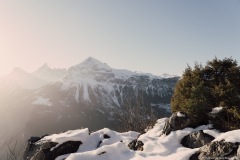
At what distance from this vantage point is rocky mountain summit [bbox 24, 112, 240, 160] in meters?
12.8

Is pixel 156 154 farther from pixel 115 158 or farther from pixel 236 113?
pixel 236 113

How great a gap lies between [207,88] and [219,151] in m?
11.8

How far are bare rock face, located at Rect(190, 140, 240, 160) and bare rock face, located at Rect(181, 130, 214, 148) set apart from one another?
10.2 ft

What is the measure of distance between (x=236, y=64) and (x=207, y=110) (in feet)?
20.1

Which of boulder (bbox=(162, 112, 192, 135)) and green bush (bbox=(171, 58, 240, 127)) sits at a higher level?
green bush (bbox=(171, 58, 240, 127))

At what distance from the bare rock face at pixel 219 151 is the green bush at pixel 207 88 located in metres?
7.07

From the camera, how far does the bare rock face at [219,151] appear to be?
472 inches

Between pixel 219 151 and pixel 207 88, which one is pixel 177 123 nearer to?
pixel 207 88

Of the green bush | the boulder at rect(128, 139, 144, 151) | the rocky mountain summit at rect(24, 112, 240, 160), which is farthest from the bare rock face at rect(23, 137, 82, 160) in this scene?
the green bush

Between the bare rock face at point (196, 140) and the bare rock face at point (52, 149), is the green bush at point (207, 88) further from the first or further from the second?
the bare rock face at point (52, 149)

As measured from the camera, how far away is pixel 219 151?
489 inches

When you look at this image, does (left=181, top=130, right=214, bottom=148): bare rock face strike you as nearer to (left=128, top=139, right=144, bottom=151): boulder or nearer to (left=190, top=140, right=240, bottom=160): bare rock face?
(left=128, top=139, right=144, bottom=151): boulder

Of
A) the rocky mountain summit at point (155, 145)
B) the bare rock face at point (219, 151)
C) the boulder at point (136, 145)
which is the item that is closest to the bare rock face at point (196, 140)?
the rocky mountain summit at point (155, 145)

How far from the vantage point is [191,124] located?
768 inches
